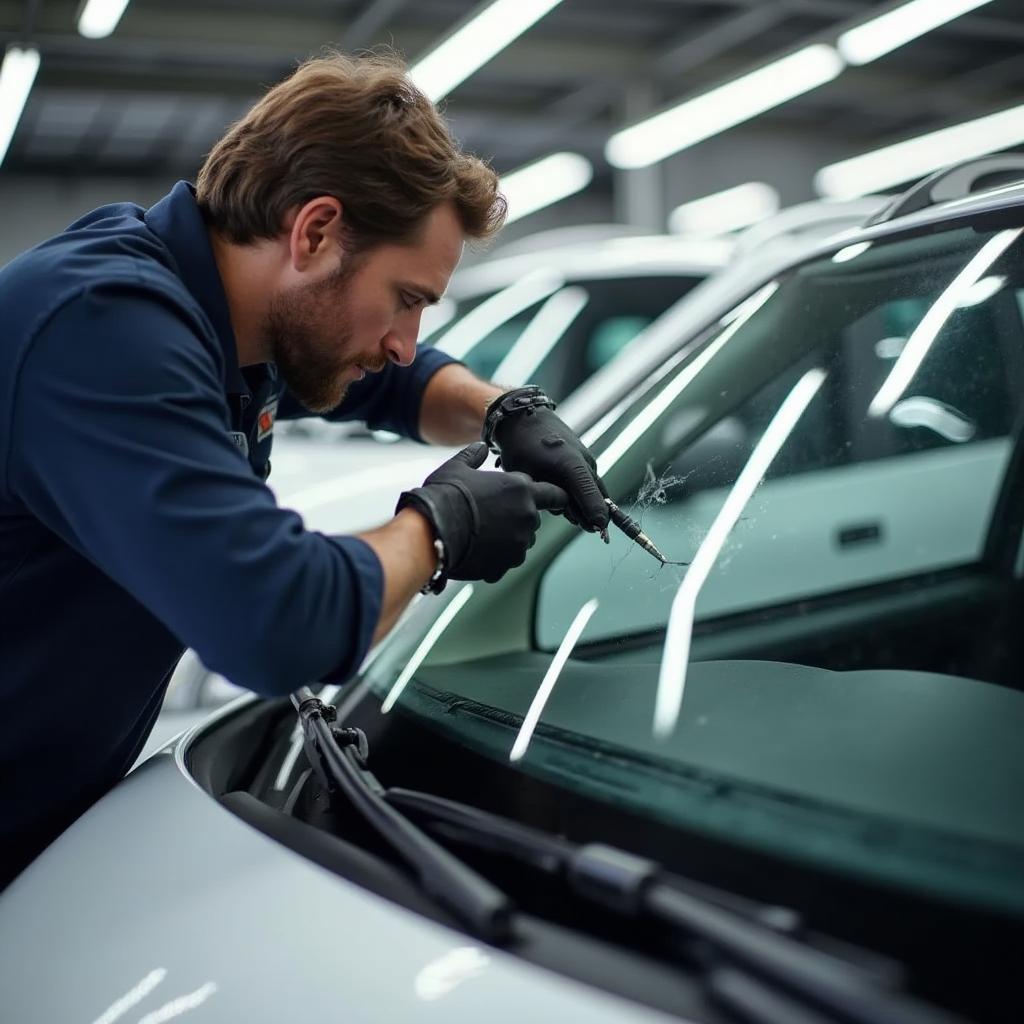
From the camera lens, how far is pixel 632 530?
136cm

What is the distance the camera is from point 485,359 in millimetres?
4113

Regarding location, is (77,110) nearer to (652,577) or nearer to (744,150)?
(744,150)

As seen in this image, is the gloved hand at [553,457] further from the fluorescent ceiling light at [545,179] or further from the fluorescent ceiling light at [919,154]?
the fluorescent ceiling light at [545,179]

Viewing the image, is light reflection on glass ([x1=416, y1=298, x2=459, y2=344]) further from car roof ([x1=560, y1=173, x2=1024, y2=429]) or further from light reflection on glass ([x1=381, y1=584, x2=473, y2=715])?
light reflection on glass ([x1=381, y1=584, x2=473, y2=715])

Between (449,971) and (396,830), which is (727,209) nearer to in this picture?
(396,830)

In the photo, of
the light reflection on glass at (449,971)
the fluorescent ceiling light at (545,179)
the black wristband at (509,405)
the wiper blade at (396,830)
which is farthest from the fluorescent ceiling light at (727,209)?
the light reflection on glass at (449,971)

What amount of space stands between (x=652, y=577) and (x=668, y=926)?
53 centimetres

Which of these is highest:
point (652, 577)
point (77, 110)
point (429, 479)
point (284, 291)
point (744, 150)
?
point (77, 110)

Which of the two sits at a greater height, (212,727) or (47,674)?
(47,674)

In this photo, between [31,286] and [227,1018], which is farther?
[31,286]

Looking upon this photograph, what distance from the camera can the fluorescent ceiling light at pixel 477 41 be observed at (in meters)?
7.07

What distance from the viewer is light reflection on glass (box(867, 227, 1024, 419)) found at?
4.38 ft

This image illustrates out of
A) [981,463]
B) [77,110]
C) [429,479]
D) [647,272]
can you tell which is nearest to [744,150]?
[77,110]

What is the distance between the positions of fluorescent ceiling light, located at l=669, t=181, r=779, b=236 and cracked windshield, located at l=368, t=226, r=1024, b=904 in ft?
38.7
